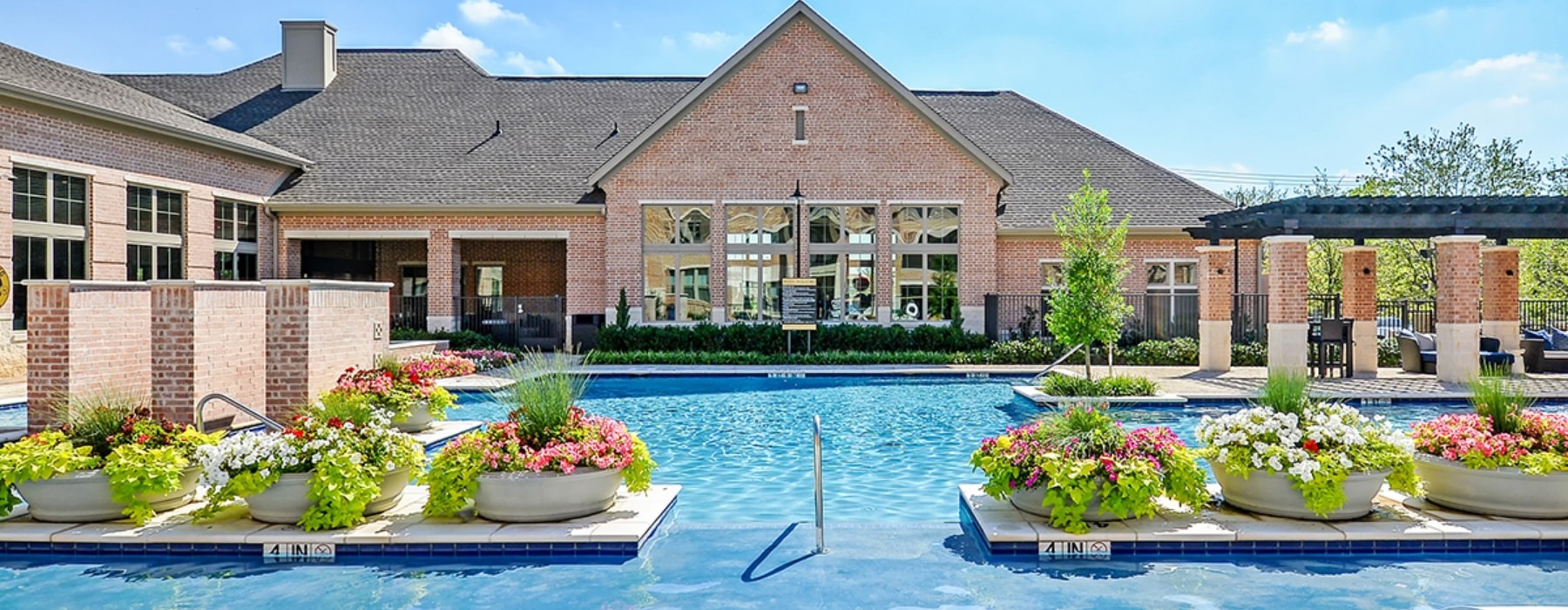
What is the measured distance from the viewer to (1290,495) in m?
6.75

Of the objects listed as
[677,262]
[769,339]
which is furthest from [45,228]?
[769,339]

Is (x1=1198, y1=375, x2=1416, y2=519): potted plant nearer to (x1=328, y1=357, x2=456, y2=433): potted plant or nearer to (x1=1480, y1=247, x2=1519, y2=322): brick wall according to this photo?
(x1=328, y1=357, x2=456, y2=433): potted plant

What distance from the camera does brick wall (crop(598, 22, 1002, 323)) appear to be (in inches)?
942

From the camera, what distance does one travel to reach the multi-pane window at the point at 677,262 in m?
24.3

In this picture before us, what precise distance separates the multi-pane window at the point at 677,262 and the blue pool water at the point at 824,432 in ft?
16.3

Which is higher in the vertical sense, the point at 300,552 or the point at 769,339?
the point at 769,339

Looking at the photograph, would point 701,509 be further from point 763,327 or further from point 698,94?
point 698,94

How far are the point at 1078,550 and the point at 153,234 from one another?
20283 mm

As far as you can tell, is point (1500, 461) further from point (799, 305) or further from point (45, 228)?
point (45, 228)

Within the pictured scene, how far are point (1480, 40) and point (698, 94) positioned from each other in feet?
72.5

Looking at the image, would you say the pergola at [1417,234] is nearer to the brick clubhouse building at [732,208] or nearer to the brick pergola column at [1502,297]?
the brick pergola column at [1502,297]

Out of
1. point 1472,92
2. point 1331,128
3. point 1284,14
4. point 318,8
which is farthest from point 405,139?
point 1331,128

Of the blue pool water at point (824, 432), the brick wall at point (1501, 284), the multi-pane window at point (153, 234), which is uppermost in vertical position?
the multi-pane window at point (153, 234)

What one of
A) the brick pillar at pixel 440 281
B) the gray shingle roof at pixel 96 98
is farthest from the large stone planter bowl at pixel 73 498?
the brick pillar at pixel 440 281
